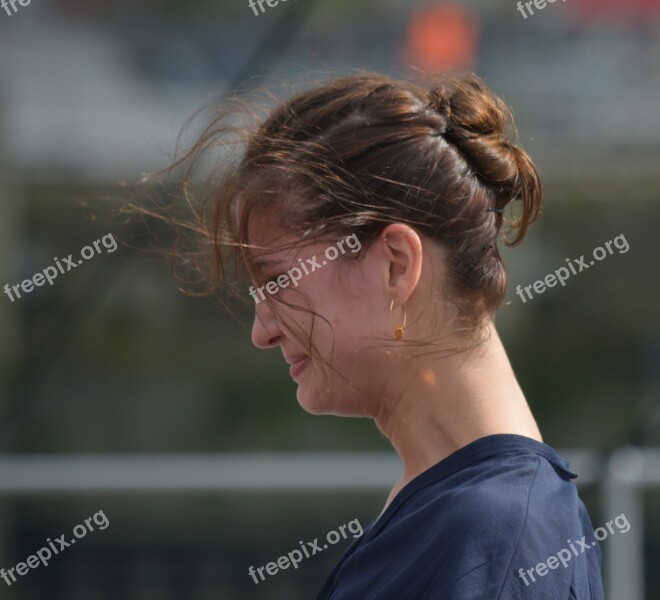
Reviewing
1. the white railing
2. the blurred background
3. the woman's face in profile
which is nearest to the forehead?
the woman's face in profile

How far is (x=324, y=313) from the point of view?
3.46ft

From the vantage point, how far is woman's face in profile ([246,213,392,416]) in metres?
1.04

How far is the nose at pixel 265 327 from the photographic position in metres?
1.12

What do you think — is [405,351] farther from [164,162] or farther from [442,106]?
[164,162]

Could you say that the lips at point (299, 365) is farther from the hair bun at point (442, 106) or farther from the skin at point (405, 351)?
the hair bun at point (442, 106)

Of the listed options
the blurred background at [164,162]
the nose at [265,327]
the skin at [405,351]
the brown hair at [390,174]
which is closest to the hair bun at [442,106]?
the brown hair at [390,174]

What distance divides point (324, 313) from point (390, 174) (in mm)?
150

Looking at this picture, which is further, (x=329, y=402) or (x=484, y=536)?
(x=329, y=402)

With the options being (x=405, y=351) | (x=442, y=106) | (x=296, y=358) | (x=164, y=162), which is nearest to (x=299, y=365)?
(x=296, y=358)

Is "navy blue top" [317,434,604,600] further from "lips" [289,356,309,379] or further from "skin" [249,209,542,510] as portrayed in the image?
"lips" [289,356,309,379]

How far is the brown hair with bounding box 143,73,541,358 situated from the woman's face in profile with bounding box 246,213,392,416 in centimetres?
2

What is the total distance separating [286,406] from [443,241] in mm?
→ 3393

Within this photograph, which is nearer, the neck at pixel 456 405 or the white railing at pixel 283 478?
the neck at pixel 456 405

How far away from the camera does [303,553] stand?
3.28m
